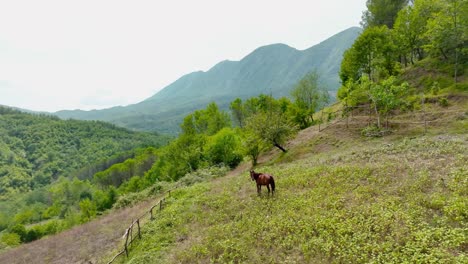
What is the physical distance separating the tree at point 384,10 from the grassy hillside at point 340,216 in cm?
4120

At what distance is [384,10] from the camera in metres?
49.7

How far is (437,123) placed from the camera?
2425 centimetres

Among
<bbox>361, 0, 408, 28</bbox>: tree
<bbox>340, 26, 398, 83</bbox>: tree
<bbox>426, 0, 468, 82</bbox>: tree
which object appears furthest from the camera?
<bbox>361, 0, 408, 28</bbox>: tree

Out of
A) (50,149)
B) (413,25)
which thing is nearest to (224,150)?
(413,25)

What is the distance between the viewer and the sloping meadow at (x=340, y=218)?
332 inches

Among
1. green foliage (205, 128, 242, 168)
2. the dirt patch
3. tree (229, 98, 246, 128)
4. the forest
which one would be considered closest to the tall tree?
the forest

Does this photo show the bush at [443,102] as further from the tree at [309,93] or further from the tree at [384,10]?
the tree at [384,10]

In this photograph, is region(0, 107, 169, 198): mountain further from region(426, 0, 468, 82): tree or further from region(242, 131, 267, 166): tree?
region(426, 0, 468, 82): tree

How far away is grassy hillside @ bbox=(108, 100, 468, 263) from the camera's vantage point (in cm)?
848

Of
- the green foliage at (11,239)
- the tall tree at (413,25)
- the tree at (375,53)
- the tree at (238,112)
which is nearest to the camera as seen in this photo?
the tree at (375,53)

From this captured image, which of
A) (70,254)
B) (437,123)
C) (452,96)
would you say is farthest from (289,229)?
(452,96)

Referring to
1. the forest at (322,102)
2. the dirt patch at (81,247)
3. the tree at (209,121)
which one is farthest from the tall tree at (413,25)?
the dirt patch at (81,247)

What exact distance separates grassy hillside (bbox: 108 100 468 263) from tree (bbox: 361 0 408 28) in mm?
41199

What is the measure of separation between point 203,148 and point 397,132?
28.9 metres
